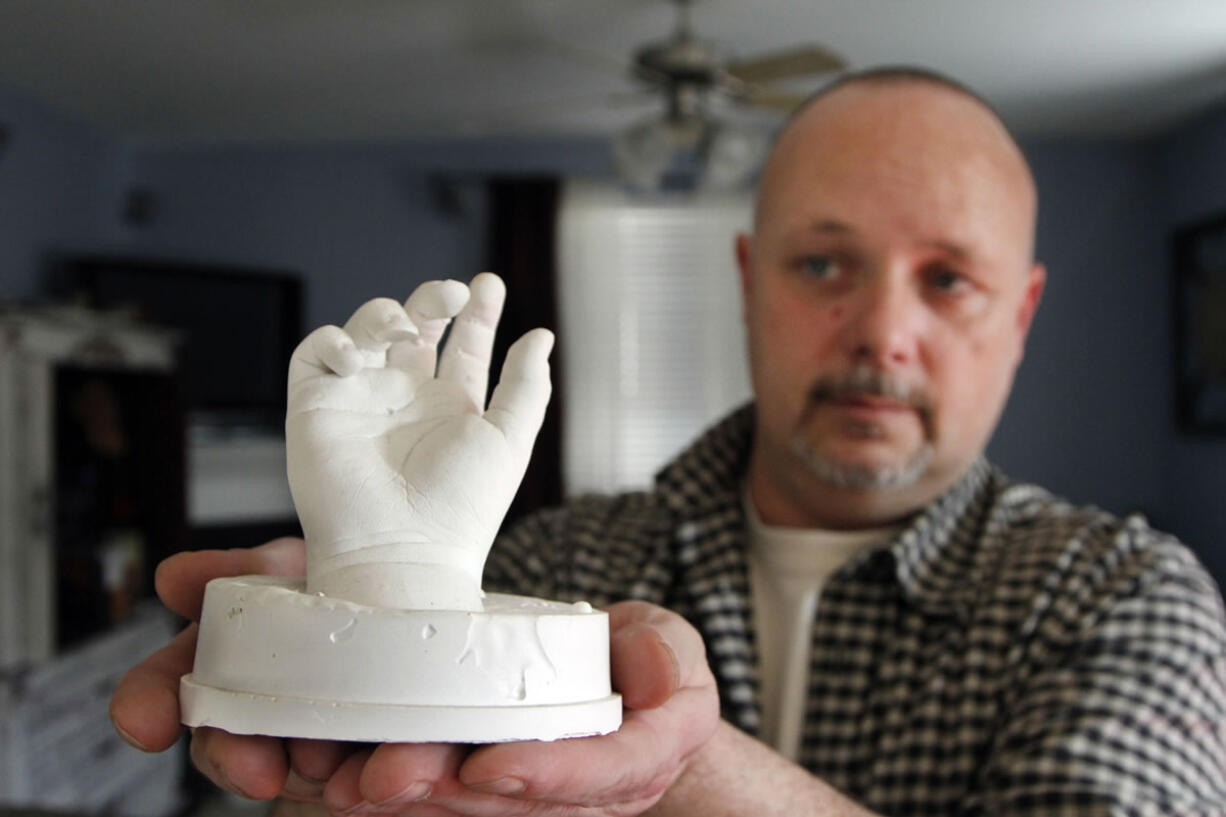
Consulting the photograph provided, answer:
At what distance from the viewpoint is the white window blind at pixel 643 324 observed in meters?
4.39

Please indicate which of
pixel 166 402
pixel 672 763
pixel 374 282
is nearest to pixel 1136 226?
pixel 374 282

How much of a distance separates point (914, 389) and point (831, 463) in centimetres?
11

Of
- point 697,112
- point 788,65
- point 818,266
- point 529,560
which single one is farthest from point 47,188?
point 818,266

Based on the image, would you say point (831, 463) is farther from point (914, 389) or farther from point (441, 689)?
point (441, 689)

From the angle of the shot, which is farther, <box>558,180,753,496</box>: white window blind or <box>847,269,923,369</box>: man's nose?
<box>558,180,753,496</box>: white window blind

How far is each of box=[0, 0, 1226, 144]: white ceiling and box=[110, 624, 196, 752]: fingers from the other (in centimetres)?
218

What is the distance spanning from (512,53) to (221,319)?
1.72m

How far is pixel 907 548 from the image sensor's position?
100 cm

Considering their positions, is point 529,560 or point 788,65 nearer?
point 529,560

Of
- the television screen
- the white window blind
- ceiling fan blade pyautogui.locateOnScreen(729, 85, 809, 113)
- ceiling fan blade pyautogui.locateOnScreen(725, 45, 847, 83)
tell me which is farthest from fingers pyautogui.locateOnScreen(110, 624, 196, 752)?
the white window blind

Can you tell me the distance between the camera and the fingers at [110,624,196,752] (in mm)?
507

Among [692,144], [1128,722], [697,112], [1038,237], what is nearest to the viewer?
[1128,722]

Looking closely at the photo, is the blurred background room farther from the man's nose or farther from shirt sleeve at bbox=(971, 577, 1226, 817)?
shirt sleeve at bbox=(971, 577, 1226, 817)

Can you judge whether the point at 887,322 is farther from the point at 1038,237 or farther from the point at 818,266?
the point at 1038,237
